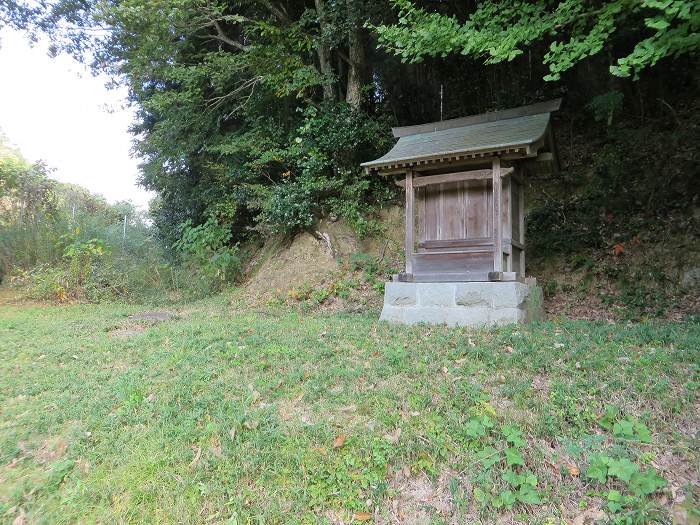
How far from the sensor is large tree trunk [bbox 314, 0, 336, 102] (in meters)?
11.2

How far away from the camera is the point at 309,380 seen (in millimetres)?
4465

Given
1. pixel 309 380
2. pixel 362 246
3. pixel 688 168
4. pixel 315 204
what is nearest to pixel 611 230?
pixel 688 168

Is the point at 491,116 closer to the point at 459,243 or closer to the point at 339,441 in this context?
the point at 459,243

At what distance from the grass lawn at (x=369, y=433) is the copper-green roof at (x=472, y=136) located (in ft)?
10.1

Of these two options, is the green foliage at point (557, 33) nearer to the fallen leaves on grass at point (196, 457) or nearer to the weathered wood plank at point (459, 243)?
the weathered wood plank at point (459, 243)

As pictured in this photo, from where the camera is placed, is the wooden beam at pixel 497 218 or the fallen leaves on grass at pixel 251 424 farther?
the wooden beam at pixel 497 218

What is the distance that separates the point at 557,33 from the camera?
6.05 m

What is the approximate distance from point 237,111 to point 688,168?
11.7 m

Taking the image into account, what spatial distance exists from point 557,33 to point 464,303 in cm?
418

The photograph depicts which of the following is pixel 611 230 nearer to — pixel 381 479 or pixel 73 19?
pixel 381 479

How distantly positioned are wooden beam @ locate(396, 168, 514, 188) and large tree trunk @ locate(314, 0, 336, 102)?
5.43m

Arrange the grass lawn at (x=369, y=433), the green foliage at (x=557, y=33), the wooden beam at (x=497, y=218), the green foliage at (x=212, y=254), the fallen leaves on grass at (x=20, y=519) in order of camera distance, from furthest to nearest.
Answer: the green foliage at (x=212, y=254) < the wooden beam at (x=497, y=218) < the green foliage at (x=557, y=33) < the fallen leaves on grass at (x=20, y=519) < the grass lawn at (x=369, y=433)

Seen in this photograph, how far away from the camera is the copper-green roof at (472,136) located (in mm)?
6707

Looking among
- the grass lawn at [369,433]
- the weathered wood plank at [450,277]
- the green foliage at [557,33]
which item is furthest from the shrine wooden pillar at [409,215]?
the grass lawn at [369,433]
